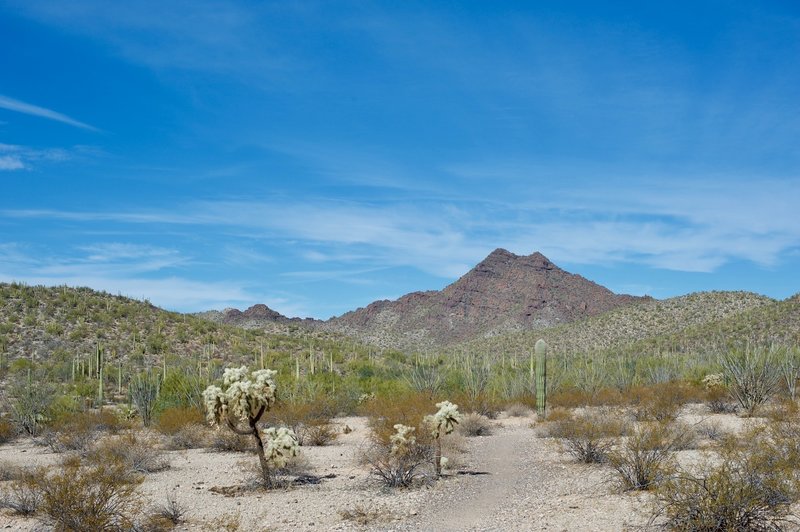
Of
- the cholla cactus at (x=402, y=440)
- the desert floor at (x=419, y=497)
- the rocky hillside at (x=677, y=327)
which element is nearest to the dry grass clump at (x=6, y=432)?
the desert floor at (x=419, y=497)

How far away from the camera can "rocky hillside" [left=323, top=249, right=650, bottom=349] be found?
95062 mm

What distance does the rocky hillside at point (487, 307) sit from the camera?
95.1 meters

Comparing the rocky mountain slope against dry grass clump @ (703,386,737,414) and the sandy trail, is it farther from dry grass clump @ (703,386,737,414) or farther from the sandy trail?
the sandy trail

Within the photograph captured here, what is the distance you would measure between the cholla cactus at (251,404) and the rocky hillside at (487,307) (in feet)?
251

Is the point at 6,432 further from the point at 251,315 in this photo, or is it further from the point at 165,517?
the point at 251,315

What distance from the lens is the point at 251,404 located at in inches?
445

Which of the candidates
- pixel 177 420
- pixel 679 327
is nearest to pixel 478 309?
pixel 679 327

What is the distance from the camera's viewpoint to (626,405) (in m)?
23.0

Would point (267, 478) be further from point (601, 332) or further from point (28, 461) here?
point (601, 332)

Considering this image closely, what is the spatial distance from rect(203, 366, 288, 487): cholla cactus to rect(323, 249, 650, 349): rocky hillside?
76.4 metres

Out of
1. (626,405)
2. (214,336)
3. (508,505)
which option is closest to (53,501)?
(508,505)

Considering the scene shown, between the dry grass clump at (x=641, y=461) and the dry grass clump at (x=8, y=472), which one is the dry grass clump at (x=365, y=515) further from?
the dry grass clump at (x=8, y=472)

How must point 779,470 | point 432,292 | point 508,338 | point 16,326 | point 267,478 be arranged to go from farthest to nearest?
point 432,292 < point 508,338 < point 16,326 < point 267,478 < point 779,470

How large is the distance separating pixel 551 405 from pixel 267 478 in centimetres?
1580
